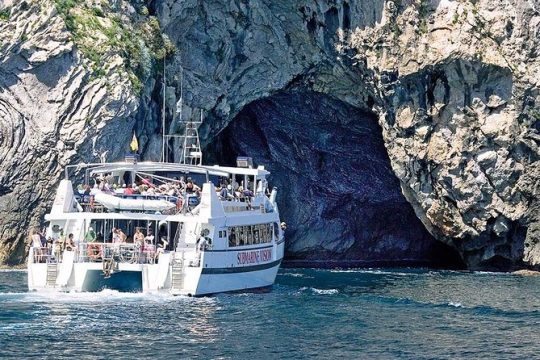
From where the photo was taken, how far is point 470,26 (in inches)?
2591

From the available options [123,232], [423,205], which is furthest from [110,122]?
[423,205]

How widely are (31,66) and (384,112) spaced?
804 inches

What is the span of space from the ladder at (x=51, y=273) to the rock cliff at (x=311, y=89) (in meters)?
12.7

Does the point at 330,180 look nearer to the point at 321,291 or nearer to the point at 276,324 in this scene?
the point at 321,291

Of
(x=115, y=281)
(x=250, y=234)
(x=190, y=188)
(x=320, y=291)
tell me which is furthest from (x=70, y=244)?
(x=320, y=291)

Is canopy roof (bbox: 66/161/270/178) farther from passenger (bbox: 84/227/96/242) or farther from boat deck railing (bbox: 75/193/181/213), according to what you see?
passenger (bbox: 84/227/96/242)

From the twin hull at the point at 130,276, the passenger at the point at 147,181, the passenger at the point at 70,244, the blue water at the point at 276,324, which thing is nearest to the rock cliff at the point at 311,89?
the passenger at the point at 147,181

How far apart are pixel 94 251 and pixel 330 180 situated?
30139 millimetres

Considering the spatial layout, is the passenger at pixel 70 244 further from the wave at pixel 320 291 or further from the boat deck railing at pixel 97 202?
the wave at pixel 320 291

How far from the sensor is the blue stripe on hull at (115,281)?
4899 cm

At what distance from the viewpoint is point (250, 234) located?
54719 mm

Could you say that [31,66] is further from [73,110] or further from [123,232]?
[123,232]

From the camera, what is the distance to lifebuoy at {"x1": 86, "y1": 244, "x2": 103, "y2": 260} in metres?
Result: 49.2

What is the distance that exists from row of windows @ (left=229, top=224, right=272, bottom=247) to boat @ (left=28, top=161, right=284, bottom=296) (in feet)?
0.15
